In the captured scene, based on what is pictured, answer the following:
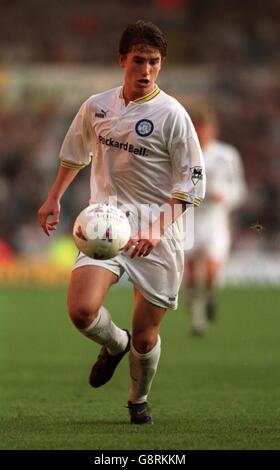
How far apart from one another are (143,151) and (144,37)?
25.7 inches

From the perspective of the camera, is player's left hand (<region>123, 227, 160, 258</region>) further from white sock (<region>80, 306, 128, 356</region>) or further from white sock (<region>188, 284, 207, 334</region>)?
white sock (<region>188, 284, 207, 334</region>)

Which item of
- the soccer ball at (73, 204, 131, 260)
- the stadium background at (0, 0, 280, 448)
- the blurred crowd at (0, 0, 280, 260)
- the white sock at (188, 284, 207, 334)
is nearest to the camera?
the soccer ball at (73, 204, 131, 260)

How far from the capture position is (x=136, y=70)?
7.10 metres

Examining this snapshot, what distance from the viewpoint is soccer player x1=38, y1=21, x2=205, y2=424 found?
704 centimetres

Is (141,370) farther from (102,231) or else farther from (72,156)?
(72,156)

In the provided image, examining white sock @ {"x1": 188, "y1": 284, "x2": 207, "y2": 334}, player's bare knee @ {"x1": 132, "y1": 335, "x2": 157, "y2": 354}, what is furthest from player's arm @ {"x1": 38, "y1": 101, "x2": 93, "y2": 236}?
white sock @ {"x1": 188, "y1": 284, "x2": 207, "y2": 334}

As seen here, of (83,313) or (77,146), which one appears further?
(77,146)

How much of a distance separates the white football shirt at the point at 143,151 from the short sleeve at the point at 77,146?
0.19 feet

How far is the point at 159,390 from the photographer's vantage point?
30.6 feet

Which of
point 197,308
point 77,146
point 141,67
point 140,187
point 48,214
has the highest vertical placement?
point 141,67

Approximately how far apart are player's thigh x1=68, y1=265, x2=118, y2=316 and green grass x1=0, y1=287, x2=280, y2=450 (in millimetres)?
700

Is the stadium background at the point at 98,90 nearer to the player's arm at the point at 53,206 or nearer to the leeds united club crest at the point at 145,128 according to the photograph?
the player's arm at the point at 53,206

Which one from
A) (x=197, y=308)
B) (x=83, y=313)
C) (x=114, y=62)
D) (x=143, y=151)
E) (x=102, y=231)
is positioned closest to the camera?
(x=102, y=231)

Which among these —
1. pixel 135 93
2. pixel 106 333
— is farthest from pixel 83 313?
pixel 135 93
